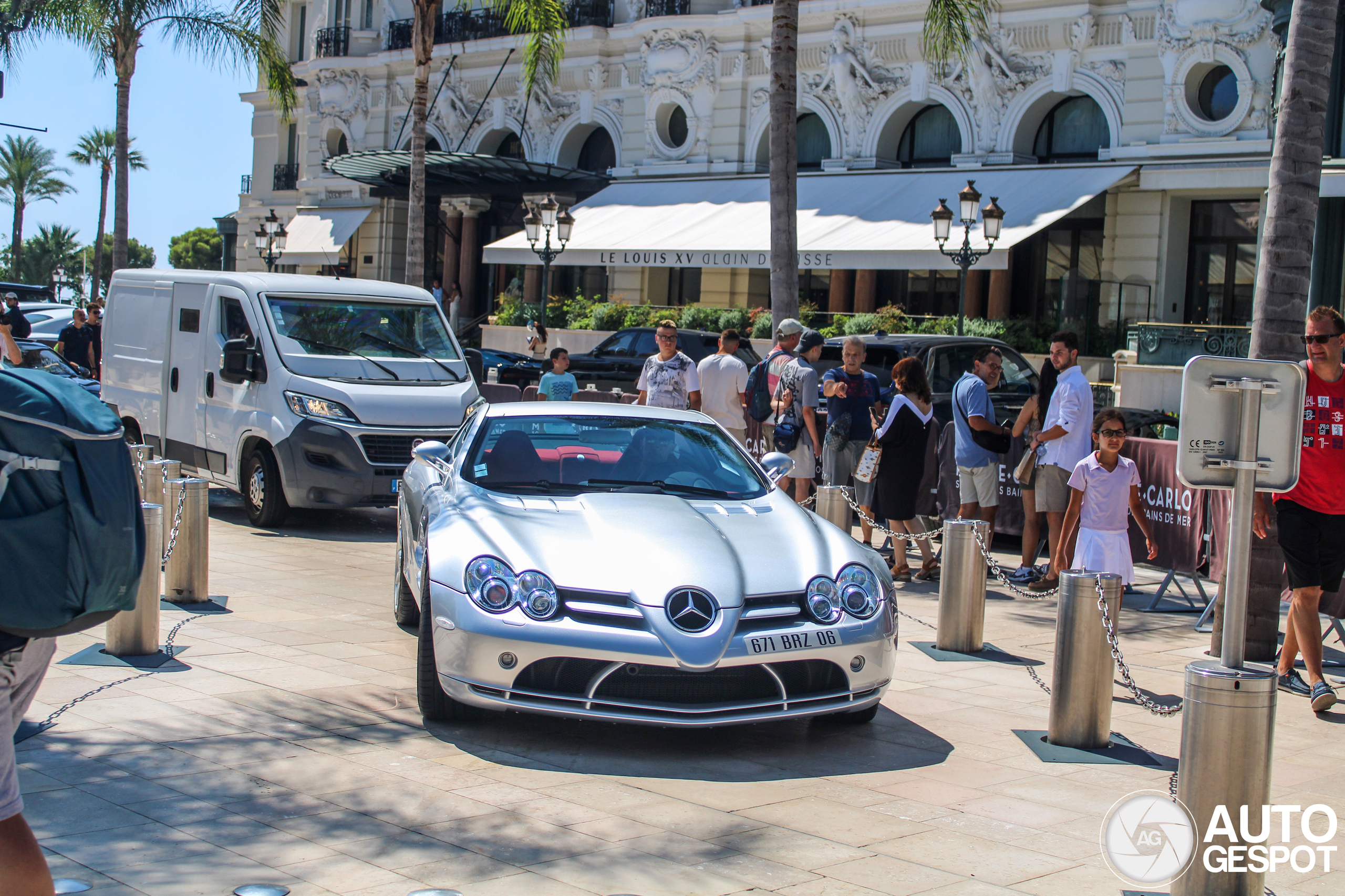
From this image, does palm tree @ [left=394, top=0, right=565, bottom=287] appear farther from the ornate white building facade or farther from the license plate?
the license plate

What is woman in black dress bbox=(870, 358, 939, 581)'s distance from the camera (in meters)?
10.2

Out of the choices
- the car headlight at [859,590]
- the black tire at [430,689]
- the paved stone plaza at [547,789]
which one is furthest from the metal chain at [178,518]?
the car headlight at [859,590]

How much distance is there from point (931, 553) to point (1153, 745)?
4.63m

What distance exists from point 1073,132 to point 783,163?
13787mm

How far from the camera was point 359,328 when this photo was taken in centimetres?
1257

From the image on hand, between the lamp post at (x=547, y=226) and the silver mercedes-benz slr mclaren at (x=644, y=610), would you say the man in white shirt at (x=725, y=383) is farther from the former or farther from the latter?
the lamp post at (x=547, y=226)

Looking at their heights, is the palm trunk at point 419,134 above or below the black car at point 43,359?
above

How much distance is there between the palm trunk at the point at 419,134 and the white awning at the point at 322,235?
54.2 ft

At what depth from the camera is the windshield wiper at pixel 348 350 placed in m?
12.2

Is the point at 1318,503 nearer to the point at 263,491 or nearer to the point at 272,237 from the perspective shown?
the point at 263,491

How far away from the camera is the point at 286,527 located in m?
12.2

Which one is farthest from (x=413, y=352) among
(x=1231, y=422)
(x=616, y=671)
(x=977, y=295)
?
(x=977, y=295)

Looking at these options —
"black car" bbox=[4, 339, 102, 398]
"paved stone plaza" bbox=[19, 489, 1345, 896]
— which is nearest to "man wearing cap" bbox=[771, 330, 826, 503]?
"paved stone plaza" bbox=[19, 489, 1345, 896]

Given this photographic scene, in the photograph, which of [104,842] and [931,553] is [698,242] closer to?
[931,553]
